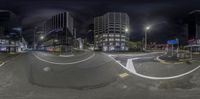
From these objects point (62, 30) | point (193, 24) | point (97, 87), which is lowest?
point (97, 87)

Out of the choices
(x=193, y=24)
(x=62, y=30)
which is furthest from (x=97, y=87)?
(x=193, y=24)

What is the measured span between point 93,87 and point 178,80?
550cm

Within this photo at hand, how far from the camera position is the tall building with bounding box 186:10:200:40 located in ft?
391

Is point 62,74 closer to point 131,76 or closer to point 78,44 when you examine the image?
point 131,76

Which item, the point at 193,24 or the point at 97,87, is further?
the point at 193,24

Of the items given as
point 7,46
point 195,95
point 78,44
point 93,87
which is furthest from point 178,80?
point 78,44

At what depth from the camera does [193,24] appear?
132 metres

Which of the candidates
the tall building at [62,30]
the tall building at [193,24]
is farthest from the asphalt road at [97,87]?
the tall building at [193,24]

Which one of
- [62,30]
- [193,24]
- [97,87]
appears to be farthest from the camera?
[193,24]

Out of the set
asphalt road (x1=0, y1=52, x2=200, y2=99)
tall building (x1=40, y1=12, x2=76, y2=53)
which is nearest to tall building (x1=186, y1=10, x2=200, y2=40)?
tall building (x1=40, y1=12, x2=76, y2=53)

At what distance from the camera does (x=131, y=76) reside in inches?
532

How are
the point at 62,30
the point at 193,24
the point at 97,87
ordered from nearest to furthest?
the point at 97,87 → the point at 62,30 → the point at 193,24

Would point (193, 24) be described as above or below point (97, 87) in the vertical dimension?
above

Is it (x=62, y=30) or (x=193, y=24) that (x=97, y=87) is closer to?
(x=62, y=30)
